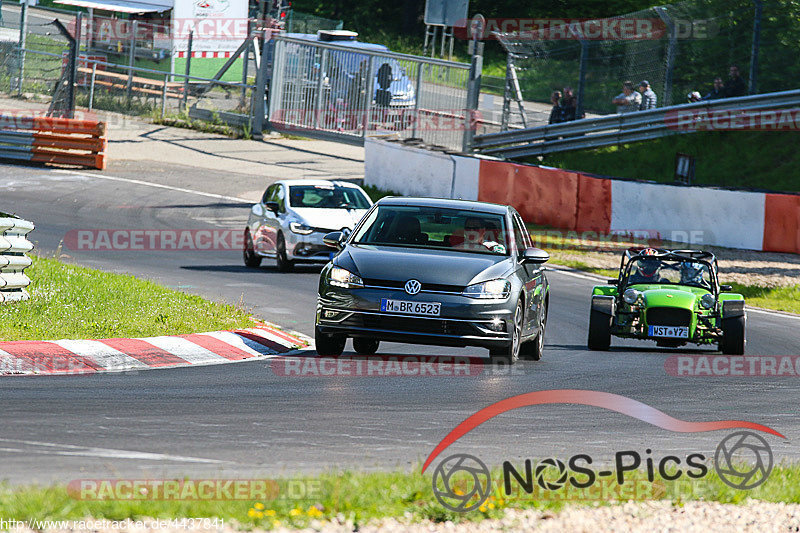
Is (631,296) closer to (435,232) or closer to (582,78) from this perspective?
(435,232)

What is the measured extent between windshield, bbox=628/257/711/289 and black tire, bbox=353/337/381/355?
370 centimetres

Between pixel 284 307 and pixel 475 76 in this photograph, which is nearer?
pixel 284 307

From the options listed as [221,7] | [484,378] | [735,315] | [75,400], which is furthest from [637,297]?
[221,7]

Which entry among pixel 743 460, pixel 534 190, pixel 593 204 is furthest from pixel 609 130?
pixel 743 460

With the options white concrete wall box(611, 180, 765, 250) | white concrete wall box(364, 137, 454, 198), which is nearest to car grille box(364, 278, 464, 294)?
white concrete wall box(611, 180, 765, 250)

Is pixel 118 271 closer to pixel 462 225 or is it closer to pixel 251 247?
pixel 251 247

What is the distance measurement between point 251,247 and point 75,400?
12.0 m

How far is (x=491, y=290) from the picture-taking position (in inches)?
432

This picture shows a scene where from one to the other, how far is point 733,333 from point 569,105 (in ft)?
56.6

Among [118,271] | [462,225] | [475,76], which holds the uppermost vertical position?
[475,76]

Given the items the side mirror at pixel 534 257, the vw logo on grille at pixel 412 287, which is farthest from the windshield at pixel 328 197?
the vw logo on grille at pixel 412 287

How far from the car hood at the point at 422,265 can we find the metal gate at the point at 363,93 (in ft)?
65.6

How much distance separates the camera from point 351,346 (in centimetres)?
1271

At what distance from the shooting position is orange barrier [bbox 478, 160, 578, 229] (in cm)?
2534
